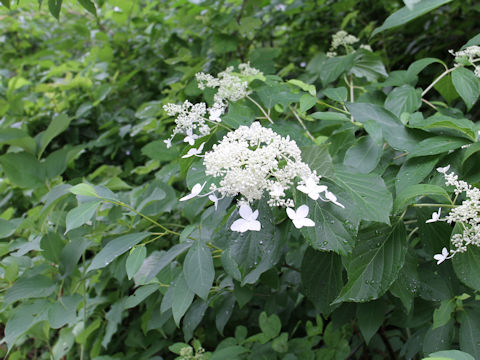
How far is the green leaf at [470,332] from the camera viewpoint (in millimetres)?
867

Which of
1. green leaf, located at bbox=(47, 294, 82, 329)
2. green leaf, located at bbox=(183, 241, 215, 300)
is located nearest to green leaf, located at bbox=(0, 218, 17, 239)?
green leaf, located at bbox=(47, 294, 82, 329)

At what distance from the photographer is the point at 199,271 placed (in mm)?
857

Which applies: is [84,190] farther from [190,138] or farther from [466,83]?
[466,83]

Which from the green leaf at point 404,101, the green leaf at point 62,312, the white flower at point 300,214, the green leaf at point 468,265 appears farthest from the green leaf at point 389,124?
the green leaf at point 62,312

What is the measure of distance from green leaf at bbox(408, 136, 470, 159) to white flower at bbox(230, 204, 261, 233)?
38 centimetres

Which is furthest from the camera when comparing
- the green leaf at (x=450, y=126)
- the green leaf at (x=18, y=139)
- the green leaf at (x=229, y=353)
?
the green leaf at (x=18, y=139)

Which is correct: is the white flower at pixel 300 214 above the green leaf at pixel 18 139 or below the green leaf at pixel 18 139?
above

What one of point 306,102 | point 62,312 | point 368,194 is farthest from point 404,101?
point 62,312

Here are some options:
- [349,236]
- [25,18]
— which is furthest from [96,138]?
[349,236]

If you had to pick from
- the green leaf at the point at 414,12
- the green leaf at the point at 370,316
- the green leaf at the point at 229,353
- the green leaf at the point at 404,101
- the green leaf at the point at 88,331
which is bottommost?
the green leaf at the point at 88,331

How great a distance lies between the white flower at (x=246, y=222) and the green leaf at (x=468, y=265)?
1.34 feet

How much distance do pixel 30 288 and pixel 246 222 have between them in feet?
2.52

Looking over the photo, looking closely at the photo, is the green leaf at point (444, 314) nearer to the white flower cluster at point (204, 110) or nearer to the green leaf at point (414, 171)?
the green leaf at point (414, 171)

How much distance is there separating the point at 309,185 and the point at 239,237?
0.61ft
